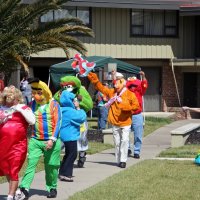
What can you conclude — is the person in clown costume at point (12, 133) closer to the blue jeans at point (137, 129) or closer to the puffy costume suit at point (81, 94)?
the puffy costume suit at point (81, 94)

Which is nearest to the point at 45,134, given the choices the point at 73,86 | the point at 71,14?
the point at 73,86

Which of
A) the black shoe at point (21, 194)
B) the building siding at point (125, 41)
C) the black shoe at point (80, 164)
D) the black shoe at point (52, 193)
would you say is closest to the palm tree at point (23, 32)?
the black shoe at point (80, 164)

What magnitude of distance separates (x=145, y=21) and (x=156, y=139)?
11.2m

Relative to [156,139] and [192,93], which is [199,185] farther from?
[192,93]

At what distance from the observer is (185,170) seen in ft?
40.0

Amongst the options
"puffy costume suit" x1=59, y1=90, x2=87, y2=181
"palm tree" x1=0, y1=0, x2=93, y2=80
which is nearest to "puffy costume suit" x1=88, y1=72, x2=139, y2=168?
"puffy costume suit" x1=59, y1=90, x2=87, y2=181

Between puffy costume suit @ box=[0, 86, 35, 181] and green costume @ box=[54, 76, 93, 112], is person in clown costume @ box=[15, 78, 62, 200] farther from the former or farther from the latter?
green costume @ box=[54, 76, 93, 112]

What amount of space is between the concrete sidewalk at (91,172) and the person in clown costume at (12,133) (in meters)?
0.76

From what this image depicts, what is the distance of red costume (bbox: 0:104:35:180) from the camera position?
28.9 feet

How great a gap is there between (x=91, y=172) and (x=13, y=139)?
3674 millimetres

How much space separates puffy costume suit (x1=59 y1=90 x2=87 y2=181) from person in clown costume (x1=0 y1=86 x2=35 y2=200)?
2011 mm

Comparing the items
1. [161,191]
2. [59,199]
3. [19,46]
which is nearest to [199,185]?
[161,191]

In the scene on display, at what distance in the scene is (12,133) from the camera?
8.83 meters

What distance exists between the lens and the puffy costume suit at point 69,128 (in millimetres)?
10930
